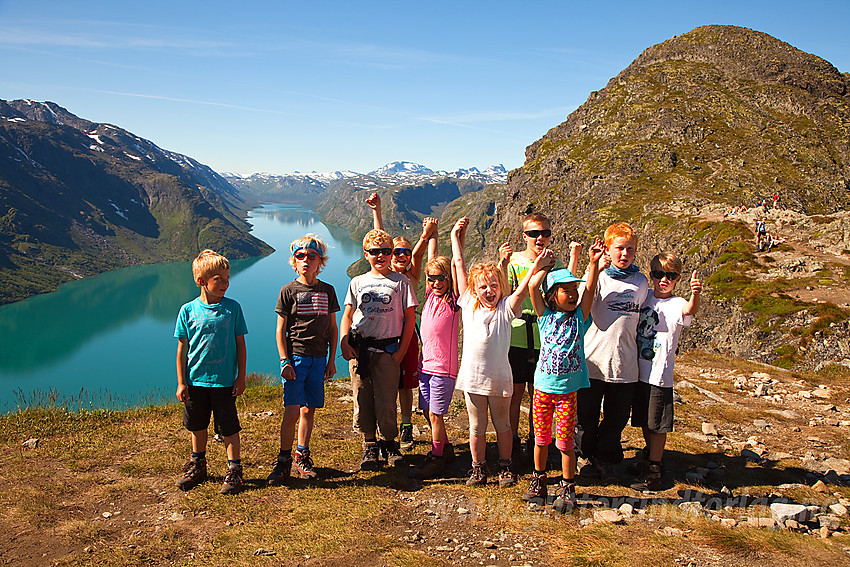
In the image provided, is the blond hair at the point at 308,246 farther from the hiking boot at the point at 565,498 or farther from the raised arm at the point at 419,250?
the hiking boot at the point at 565,498

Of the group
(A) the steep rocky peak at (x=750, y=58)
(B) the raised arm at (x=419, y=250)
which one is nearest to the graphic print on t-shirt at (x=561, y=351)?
(B) the raised arm at (x=419, y=250)

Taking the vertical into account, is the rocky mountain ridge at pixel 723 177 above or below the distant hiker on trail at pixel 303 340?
above

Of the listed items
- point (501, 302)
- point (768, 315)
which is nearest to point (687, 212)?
point (768, 315)

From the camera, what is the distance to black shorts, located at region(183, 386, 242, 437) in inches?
249

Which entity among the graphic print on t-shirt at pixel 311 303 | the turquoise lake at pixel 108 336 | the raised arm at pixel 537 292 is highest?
the raised arm at pixel 537 292

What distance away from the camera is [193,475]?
6453 mm

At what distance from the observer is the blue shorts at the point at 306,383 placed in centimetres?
654

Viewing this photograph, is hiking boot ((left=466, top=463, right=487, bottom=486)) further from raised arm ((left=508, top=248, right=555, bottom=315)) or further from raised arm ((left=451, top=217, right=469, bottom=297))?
raised arm ((left=451, top=217, right=469, bottom=297))

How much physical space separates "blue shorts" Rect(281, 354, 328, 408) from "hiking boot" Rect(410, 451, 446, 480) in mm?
1610

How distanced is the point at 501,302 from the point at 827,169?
97.8m

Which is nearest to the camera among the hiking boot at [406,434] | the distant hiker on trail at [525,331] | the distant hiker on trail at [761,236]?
the distant hiker on trail at [525,331]

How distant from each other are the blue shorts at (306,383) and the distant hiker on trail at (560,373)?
2.82m

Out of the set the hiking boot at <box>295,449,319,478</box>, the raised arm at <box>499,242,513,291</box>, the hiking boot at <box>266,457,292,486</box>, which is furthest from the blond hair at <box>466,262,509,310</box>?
the hiking boot at <box>266,457,292,486</box>

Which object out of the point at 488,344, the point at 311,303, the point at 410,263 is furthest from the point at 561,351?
the point at 311,303
